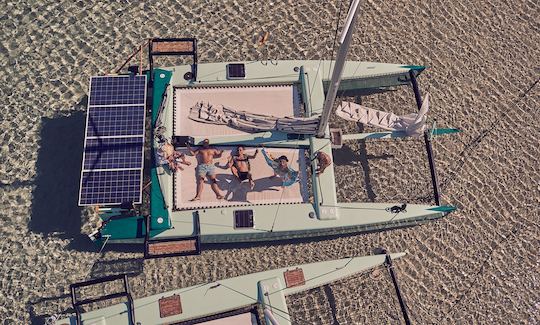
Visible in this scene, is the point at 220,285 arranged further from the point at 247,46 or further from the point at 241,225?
the point at 247,46

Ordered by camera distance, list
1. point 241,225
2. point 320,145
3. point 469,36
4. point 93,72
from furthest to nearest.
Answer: point 469,36 < point 93,72 < point 320,145 < point 241,225

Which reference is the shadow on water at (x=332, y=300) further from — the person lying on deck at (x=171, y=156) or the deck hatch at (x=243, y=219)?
the person lying on deck at (x=171, y=156)

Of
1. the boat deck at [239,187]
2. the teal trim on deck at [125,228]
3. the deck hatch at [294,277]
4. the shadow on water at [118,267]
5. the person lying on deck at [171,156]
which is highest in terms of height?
the person lying on deck at [171,156]

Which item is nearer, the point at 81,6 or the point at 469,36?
the point at 81,6

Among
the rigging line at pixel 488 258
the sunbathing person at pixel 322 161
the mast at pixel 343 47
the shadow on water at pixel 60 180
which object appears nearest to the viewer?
the mast at pixel 343 47

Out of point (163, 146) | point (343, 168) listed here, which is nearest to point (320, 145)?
point (343, 168)

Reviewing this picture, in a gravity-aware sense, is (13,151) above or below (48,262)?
above

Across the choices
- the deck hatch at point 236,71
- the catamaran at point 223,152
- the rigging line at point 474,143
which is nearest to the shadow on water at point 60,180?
the catamaran at point 223,152

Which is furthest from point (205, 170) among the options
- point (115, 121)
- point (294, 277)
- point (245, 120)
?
point (294, 277)
